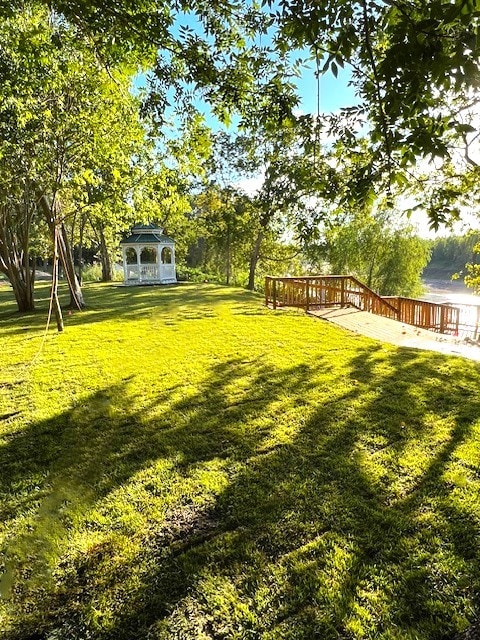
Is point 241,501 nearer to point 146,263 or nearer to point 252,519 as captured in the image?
point 252,519

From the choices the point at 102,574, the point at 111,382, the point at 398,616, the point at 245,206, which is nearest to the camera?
the point at 398,616

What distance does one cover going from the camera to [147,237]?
22031 mm

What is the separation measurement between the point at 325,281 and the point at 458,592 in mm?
11543

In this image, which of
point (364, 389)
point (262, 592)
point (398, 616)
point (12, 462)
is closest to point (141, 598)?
point (262, 592)

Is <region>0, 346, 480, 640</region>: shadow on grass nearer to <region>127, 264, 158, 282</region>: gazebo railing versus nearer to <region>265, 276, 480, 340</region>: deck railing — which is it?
<region>265, 276, 480, 340</region>: deck railing

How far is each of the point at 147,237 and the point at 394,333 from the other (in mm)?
16573

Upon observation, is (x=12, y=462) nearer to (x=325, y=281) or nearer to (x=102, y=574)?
(x=102, y=574)

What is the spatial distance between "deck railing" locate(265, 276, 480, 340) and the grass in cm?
649

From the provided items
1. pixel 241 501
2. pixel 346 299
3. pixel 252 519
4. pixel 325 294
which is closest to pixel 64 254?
pixel 325 294

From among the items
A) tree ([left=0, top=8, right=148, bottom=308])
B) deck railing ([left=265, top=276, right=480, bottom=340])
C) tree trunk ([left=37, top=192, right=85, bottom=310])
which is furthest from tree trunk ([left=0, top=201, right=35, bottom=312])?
deck railing ([left=265, top=276, right=480, bottom=340])

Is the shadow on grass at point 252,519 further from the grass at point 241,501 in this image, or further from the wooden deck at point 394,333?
the wooden deck at point 394,333

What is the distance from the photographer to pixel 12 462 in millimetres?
3715

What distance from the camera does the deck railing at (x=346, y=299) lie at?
41.1ft

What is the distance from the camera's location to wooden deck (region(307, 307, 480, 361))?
7445 mm
